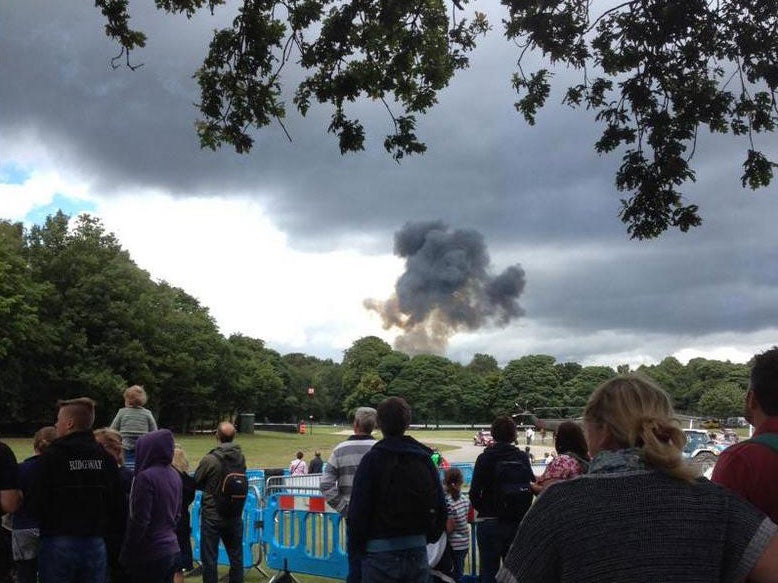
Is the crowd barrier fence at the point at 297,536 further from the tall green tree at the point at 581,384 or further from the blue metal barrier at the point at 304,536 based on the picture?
the tall green tree at the point at 581,384

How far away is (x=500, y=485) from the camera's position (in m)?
7.36

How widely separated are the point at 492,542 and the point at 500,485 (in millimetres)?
670

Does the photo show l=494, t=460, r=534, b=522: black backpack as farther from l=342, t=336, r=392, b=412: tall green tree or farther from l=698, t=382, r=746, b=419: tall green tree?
l=342, t=336, r=392, b=412: tall green tree

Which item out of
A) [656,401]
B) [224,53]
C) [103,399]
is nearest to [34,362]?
[103,399]

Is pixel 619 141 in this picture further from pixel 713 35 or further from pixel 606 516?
pixel 606 516

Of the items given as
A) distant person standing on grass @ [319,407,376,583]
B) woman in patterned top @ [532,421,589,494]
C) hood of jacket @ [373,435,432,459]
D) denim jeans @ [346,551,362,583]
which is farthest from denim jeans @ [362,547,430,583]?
distant person standing on grass @ [319,407,376,583]

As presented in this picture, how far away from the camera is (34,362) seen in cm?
6350

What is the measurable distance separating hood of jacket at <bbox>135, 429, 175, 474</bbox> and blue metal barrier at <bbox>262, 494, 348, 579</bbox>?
12.5ft

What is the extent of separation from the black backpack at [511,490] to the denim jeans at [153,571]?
3139 millimetres

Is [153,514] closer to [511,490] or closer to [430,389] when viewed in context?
[511,490]

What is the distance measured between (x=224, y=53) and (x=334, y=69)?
1.42 m

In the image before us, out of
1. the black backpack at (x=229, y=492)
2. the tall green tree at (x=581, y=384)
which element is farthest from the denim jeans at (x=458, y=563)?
the tall green tree at (x=581, y=384)

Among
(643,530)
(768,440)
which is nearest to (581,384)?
(768,440)

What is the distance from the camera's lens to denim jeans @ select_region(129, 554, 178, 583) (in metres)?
5.90
